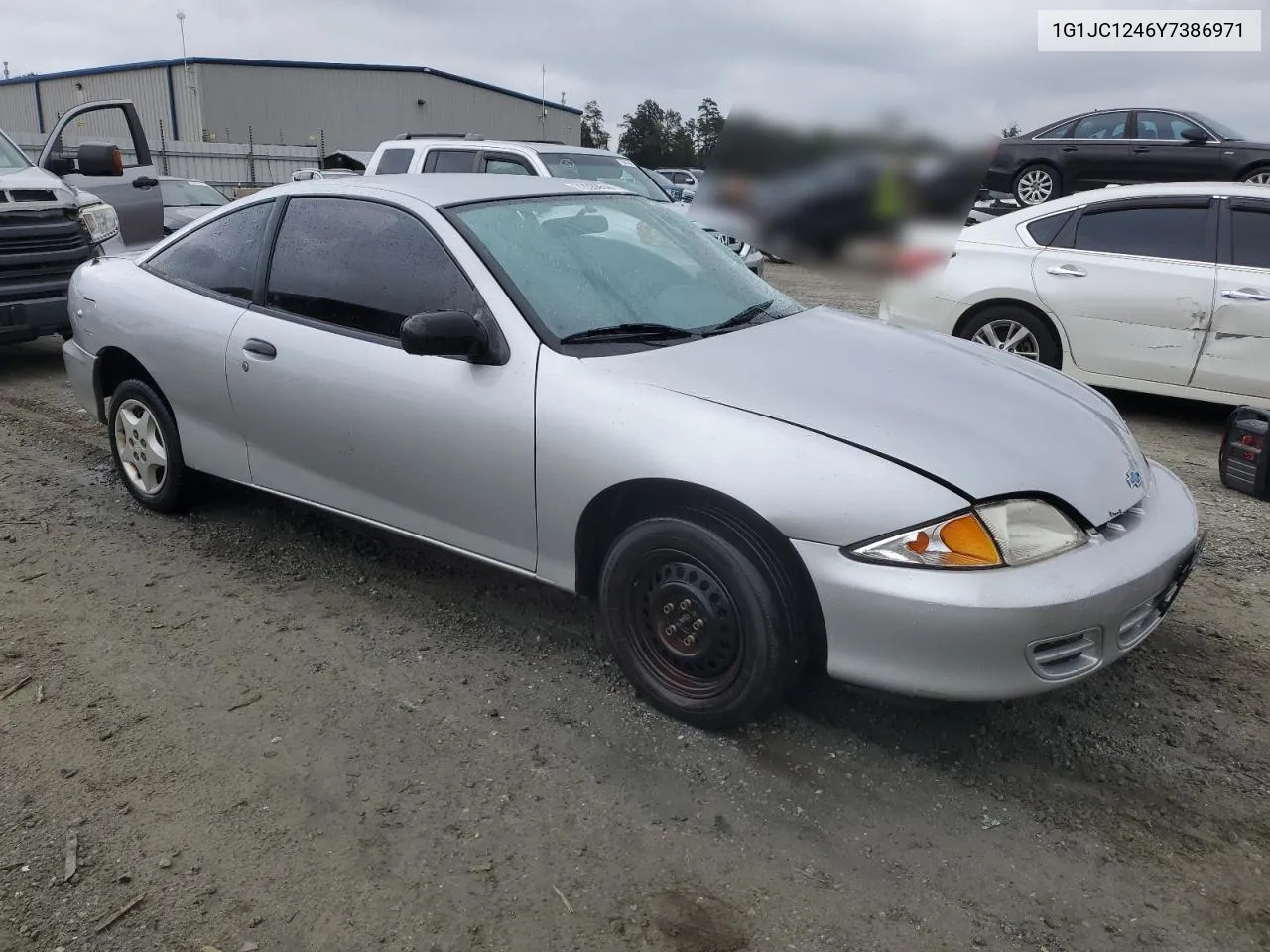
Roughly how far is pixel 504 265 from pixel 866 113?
1.27 m

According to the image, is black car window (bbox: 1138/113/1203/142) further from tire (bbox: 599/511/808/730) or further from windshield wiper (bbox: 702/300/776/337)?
tire (bbox: 599/511/808/730)

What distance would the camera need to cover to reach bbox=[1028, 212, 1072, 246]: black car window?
689 centimetres

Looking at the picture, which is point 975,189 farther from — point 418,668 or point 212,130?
point 212,130

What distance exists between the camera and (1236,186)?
21.2 feet

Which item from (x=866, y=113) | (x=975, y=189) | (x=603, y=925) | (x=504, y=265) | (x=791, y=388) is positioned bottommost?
(x=603, y=925)

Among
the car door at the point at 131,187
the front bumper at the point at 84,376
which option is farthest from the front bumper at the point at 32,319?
the front bumper at the point at 84,376

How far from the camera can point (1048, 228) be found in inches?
273

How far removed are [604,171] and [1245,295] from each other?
264 inches

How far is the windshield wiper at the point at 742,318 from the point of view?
3.44 metres

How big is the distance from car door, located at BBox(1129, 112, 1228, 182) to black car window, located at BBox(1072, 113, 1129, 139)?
0.57 feet

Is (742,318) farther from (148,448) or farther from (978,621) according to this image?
(148,448)

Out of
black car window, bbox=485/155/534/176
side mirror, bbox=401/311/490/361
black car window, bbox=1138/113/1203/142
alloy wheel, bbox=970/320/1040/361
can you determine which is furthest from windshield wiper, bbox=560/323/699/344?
black car window, bbox=1138/113/1203/142

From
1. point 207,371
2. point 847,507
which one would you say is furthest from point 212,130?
point 847,507

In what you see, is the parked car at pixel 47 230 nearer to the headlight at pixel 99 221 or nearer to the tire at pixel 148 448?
the headlight at pixel 99 221
